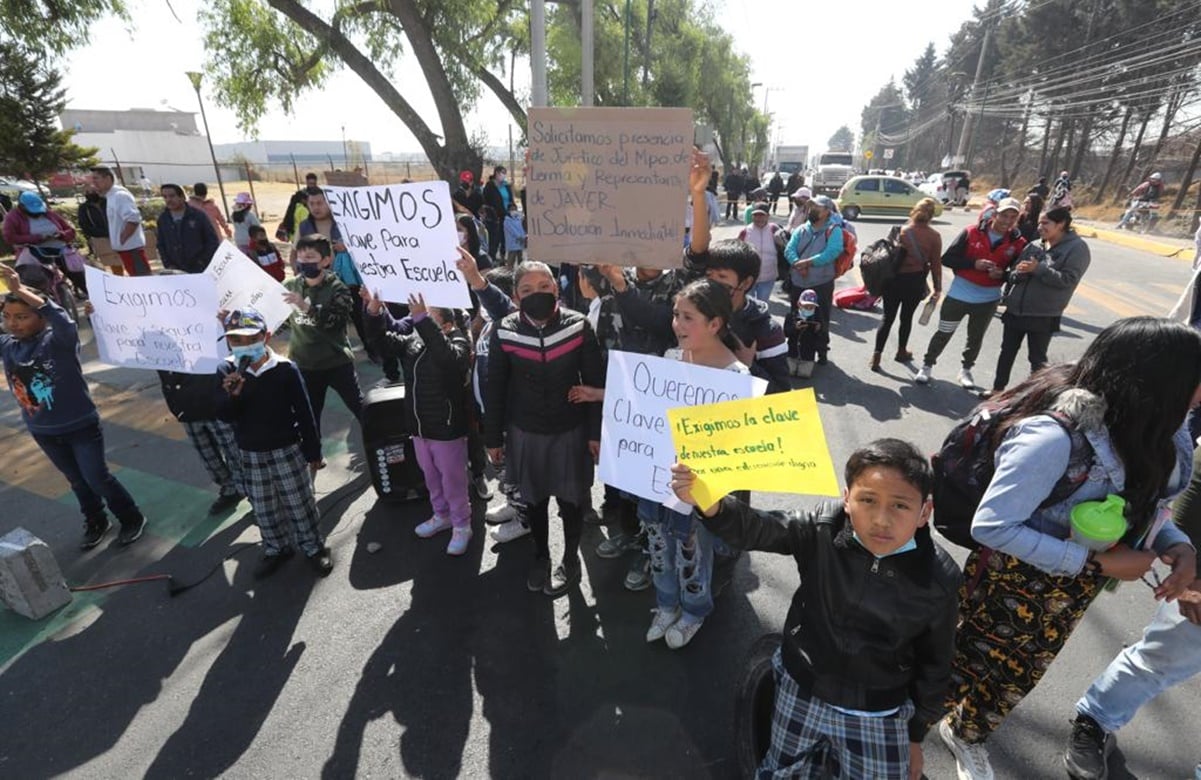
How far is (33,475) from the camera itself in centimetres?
469

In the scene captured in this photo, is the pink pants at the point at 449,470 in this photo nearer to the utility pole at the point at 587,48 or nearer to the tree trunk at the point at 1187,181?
the utility pole at the point at 587,48

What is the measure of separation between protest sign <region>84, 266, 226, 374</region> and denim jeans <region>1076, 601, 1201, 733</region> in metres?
4.59

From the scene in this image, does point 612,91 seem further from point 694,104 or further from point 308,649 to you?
point 308,649

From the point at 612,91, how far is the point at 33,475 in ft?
76.2

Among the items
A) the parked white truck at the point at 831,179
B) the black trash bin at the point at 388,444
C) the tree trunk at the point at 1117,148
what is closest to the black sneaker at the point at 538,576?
the black trash bin at the point at 388,444

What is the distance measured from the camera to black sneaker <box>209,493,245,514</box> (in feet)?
13.7

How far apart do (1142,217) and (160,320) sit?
31908mm

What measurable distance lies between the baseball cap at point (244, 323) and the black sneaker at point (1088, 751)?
14.3 ft

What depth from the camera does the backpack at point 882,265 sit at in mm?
6133

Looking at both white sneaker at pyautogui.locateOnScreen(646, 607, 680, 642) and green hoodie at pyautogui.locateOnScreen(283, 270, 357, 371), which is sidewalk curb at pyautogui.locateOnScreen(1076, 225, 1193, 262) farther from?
green hoodie at pyautogui.locateOnScreen(283, 270, 357, 371)

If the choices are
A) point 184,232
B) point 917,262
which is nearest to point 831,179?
point 917,262

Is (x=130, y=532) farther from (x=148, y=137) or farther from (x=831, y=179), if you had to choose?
(x=148, y=137)

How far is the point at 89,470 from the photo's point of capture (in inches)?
142

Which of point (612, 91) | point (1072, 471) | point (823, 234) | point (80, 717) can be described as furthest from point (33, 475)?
point (612, 91)
